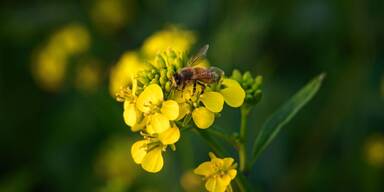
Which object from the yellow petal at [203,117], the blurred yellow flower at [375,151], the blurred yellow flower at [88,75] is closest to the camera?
the yellow petal at [203,117]

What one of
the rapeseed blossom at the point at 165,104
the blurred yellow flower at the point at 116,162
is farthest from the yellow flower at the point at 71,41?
the rapeseed blossom at the point at 165,104

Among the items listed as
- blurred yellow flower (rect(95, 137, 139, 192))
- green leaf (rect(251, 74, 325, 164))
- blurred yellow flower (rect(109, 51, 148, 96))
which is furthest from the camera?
blurred yellow flower (rect(95, 137, 139, 192))

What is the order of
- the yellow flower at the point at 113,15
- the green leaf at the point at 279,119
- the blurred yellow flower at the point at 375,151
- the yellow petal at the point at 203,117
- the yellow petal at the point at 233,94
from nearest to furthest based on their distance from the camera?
1. the yellow petal at the point at 203,117
2. the yellow petal at the point at 233,94
3. the green leaf at the point at 279,119
4. the blurred yellow flower at the point at 375,151
5. the yellow flower at the point at 113,15

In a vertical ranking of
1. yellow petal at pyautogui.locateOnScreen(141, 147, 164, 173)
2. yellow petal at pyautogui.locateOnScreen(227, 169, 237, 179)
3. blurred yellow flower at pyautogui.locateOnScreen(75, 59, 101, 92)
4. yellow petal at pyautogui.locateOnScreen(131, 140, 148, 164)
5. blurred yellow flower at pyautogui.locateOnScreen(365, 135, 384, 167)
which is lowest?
blurred yellow flower at pyautogui.locateOnScreen(365, 135, 384, 167)

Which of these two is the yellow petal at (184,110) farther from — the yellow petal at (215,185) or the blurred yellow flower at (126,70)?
the blurred yellow flower at (126,70)

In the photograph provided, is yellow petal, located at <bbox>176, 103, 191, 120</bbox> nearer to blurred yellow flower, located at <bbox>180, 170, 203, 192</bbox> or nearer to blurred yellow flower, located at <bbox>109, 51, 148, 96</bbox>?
blurred yellow flower, located at <bbox>109, 51, 148, 96</bbox>

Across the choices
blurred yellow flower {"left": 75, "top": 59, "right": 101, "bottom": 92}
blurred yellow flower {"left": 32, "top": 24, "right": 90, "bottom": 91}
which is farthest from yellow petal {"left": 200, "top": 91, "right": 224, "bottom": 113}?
blurred yellow flower {"left": 32, "top": 24, "right": 90, "bottom": 91}

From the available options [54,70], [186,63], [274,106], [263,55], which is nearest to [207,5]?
[263,55]
